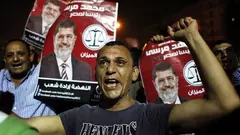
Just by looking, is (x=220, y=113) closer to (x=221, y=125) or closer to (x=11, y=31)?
(x=221, y=125)

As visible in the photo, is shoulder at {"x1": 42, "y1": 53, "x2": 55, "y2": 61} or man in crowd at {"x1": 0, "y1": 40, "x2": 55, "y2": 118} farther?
man in crowd at {"x1": 0, "y1": 40, "x2": 55, "y2": 118}

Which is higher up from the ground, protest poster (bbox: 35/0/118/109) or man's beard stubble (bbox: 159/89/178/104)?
protest poster (bbox: 35/0/118/109)

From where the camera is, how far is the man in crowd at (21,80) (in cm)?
268

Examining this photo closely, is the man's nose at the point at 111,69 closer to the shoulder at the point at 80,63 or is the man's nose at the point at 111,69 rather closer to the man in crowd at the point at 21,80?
the shoulder at the point at 80,63

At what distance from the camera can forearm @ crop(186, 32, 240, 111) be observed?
4.77ft

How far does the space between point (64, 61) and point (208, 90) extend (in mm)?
1231

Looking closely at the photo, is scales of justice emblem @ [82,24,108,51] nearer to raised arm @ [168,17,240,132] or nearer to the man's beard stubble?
the man's beard stubble

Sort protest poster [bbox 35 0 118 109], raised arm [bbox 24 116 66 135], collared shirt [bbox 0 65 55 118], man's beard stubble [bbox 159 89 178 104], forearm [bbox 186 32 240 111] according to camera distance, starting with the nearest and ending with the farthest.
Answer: forearm [bbox 186 32 240 111], raised arm [bbox 24 116 66 135], man's beard stubble [bbox 159 89 178 104], protest poster [bbox 35 0 118 109], collared shirt [bbox 0 65 55 118]

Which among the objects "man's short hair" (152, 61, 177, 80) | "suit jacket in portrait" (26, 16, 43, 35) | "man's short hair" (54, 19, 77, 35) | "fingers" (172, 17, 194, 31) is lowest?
"man's short hair" (152, 61, 177, 80)

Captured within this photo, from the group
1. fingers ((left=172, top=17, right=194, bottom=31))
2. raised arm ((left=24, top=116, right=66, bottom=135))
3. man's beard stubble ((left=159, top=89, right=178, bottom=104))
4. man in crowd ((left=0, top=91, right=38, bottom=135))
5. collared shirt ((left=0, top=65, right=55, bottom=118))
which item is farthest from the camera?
collared shirt ((left=0, top=65, right=55, bottom=118))

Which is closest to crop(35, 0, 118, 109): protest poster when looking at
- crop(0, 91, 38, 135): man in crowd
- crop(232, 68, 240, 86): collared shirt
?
crop(232, 68, 240, 86): collared shirt

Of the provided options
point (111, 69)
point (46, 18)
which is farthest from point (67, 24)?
point (111, 69)

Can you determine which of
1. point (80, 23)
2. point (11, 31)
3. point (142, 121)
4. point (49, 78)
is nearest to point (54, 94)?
point (49, 78)

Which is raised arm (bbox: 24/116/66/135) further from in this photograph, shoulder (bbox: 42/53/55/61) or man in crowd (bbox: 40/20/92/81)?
shoulder (bbox: 42/53/55/61)
